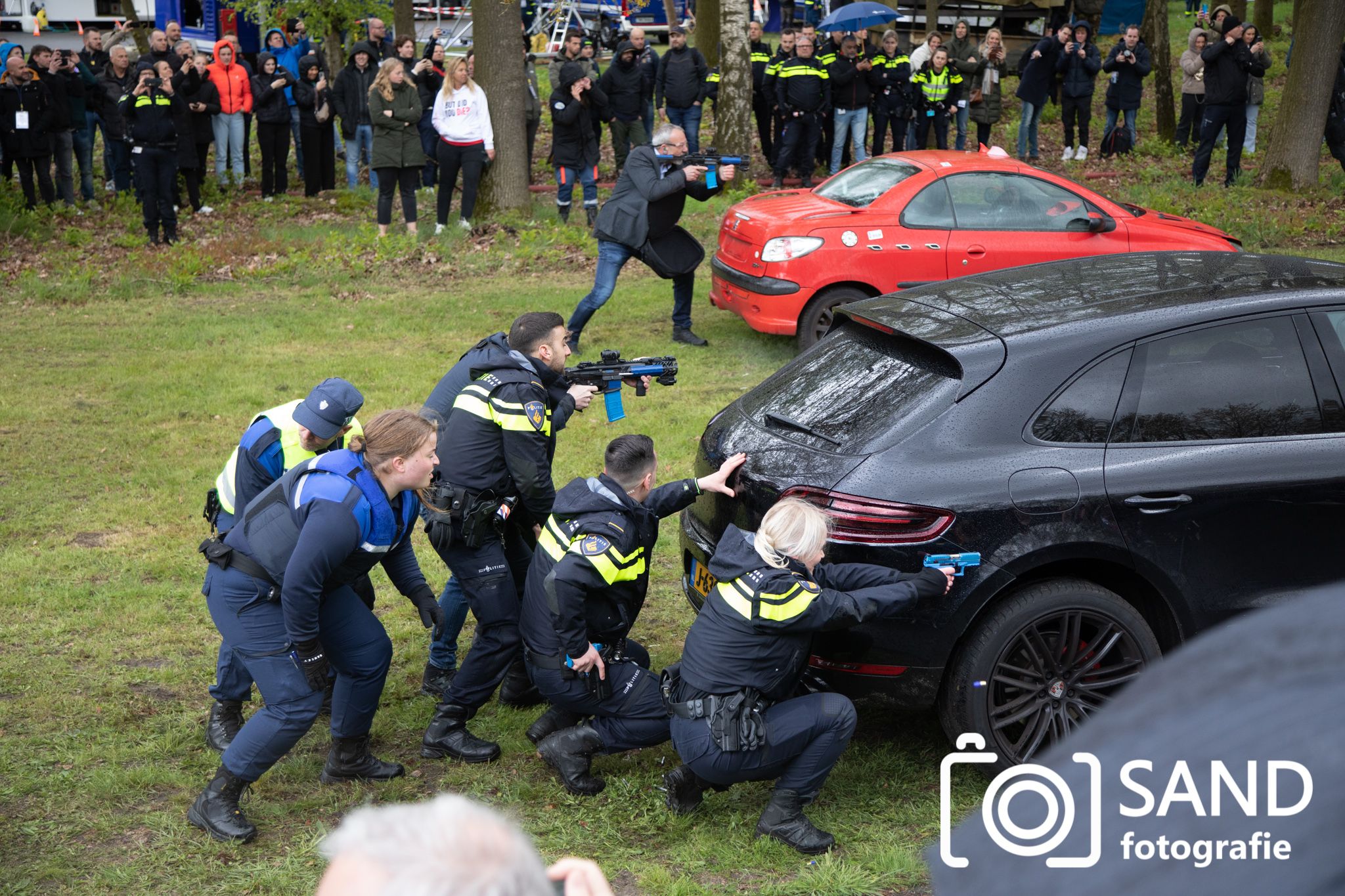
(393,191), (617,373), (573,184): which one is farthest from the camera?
(573,184)

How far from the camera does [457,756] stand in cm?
505

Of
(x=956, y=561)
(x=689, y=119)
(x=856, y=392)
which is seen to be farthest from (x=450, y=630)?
(x=689, y=119)

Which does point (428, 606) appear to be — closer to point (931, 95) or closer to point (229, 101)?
point (229, 101)

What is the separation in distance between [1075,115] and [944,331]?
15.7 m

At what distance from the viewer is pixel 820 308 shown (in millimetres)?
9758

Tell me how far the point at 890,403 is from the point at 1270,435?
134 centimetres

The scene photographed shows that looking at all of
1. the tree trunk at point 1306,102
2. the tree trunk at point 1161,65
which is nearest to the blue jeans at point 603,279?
the tree trunk at point 1306,102

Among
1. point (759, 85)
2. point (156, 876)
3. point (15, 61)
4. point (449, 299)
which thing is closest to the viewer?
point (156, 876)

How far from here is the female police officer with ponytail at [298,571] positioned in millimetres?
4391

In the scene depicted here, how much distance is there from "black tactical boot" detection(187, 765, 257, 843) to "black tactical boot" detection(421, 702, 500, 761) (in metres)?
0.79

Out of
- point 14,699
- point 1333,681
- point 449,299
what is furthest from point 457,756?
point 449,299

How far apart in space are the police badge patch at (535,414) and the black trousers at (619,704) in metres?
1.05

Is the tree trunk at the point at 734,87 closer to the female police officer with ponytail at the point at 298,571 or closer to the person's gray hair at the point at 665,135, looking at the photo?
the person's gray hair at the point at 665,135

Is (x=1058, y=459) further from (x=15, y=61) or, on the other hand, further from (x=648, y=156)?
(x=15, y=61)
